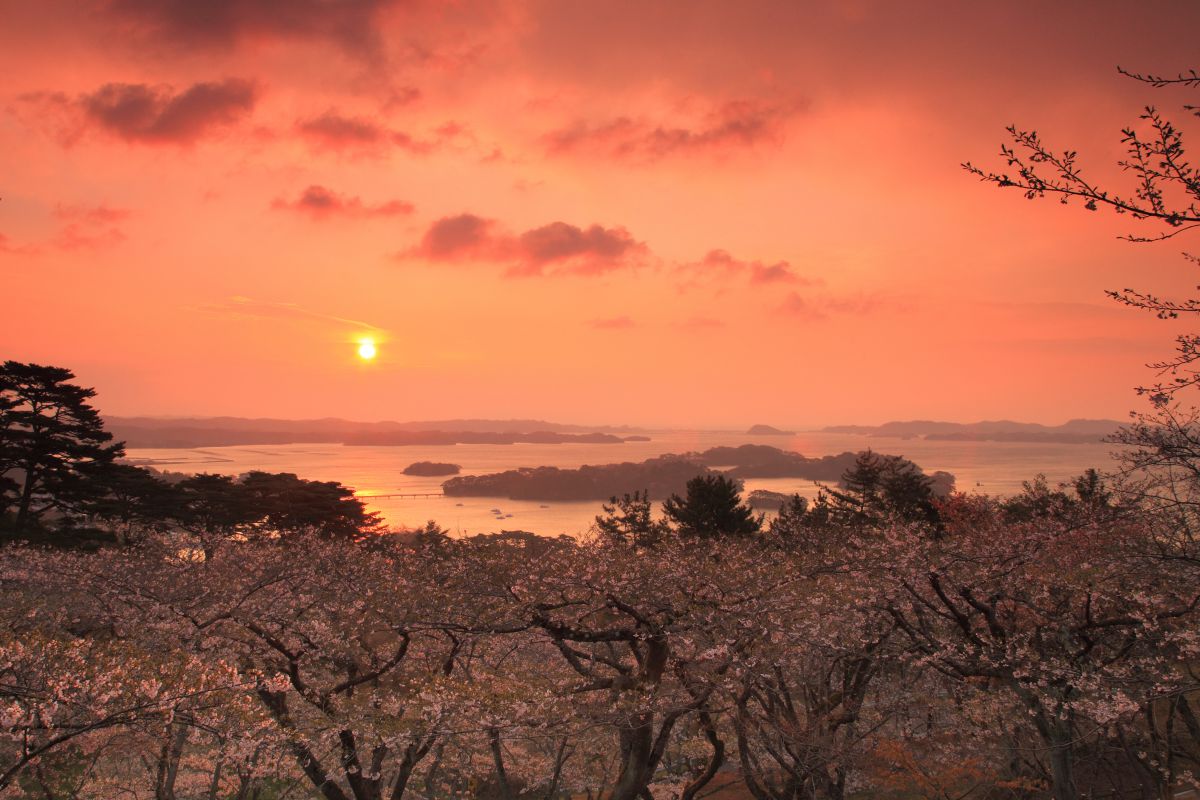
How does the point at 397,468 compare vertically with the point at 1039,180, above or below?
below

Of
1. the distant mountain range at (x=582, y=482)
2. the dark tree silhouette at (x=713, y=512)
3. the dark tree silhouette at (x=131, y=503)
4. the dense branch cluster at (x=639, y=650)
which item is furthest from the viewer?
the distant mountain range at (x=582, y=482)

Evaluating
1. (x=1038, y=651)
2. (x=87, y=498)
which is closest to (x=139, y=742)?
(x=1038, y=651)

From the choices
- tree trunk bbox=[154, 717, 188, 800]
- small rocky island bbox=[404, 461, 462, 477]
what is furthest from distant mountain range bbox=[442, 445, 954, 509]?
tree trunk bbox=[154, 717, 188, 800]

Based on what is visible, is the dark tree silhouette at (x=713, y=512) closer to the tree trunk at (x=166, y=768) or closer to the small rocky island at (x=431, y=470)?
the tree trunk at (x=166, y=768)

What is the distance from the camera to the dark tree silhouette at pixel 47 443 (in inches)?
1051

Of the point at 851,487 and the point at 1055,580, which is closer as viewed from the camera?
the point at 1055,580

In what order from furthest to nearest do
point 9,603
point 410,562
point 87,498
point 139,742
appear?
point 87,498 → point 410,562 → point 9,603 → point 139,742

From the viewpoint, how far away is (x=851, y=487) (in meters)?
43.0

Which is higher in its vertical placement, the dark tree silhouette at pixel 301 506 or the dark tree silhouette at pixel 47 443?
the dark tree silhouette at pixel 47 443

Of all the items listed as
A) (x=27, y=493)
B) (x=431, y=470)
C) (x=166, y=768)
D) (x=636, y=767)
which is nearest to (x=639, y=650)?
(x=636, y=767)

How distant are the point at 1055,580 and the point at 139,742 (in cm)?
1751

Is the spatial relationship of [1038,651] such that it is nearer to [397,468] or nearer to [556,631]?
[556,631]

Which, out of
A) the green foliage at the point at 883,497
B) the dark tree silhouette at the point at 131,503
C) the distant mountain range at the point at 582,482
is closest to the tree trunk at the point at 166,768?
the dark tree silhouette at the point at 131,503

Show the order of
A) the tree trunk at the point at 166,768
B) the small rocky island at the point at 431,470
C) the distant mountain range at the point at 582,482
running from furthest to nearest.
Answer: the small rocky island at the point at 431,470 < the distant mountain range at the point at 582,482 < the tree trunk at the point at 166,768
